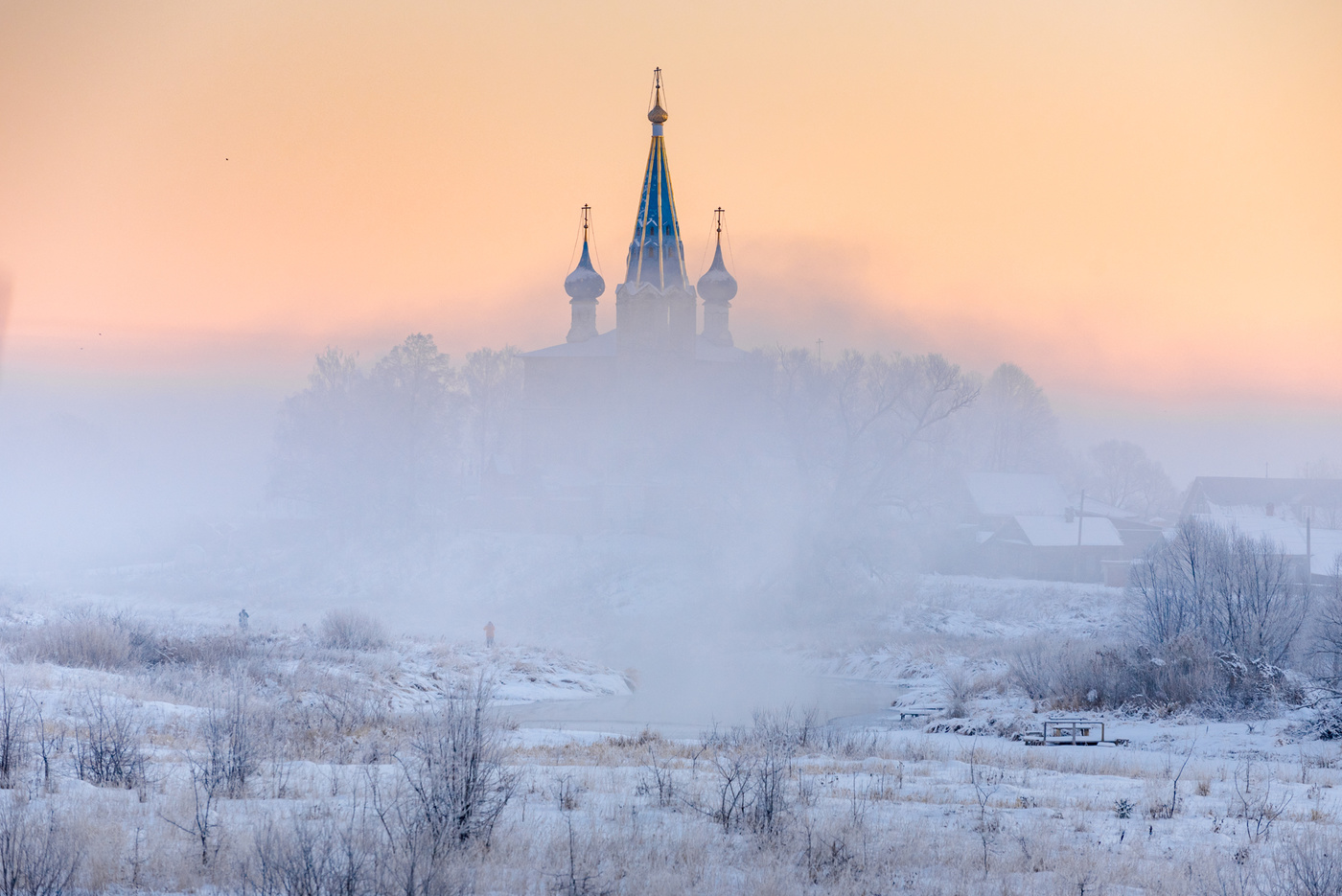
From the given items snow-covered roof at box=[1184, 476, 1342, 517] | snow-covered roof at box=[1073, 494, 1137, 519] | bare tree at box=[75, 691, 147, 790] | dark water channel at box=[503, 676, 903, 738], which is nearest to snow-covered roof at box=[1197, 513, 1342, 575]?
snow-covered roof at box=[1073, 494, 1137, 519]

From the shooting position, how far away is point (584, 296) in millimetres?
70875

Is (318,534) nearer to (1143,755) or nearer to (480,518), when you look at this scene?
(480,518)

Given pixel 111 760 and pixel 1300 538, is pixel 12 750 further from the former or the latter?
pixel 1300 538

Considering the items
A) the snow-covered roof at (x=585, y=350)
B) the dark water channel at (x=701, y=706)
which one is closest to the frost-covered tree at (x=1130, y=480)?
the snow-covered roof at (x=585, y=350)

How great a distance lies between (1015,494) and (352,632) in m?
42.0

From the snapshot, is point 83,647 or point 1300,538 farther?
point 1300,538

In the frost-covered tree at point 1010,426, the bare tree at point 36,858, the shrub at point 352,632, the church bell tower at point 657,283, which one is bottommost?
the shrub at point 352,632

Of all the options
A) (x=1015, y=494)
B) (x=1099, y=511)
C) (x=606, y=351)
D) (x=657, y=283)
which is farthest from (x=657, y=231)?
(x=1099, y=511)

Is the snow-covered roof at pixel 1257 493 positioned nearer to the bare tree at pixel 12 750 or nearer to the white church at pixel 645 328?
the white church at pixel 645 328

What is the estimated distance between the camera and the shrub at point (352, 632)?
29.6m

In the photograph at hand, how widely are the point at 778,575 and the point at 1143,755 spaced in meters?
33.0

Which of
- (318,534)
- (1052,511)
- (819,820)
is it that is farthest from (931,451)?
(819,820)

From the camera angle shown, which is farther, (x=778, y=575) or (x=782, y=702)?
(x=778, y=575)

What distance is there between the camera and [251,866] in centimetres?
741
